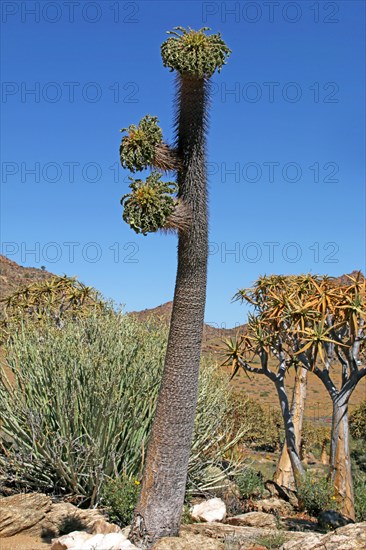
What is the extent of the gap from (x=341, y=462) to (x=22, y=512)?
5.70 m

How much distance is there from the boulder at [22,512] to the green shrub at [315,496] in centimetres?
458

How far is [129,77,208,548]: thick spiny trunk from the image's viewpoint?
788cm

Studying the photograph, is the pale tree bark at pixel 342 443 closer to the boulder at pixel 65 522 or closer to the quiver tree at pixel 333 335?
the quiver tree at pixel 333 335

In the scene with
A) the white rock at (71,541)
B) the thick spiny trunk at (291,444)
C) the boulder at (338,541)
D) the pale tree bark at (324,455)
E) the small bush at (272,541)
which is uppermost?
the thick spiny trunk at (291,444)

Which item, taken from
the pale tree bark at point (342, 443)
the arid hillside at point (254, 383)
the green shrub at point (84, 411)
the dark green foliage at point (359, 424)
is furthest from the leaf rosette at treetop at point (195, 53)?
the arid hillside at point (254, 383)

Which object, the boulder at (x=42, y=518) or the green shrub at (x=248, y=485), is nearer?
the boulder at (x=42, y=518)

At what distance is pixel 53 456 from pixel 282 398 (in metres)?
4.98

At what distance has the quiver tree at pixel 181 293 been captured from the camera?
7801 millimetres

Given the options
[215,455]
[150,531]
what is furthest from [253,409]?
[150,531]

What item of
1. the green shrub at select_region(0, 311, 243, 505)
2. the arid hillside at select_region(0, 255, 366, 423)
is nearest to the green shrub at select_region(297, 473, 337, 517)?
the green shrub at select_region(0, 311, 243, 505)

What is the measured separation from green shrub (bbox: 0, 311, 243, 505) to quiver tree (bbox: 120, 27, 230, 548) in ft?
3.57

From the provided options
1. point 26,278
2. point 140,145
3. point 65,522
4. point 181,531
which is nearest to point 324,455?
point 181,531

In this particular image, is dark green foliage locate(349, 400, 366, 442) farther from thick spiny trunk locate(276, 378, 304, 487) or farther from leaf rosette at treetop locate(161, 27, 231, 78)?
leaf rosette at treetop locate(161, 27, 231, 78)

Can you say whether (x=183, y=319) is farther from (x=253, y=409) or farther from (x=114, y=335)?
(x=253, y=409)
